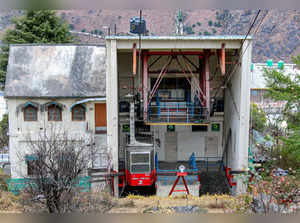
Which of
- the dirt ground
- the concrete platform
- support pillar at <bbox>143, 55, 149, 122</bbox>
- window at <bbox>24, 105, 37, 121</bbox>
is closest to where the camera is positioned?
the dirt ground

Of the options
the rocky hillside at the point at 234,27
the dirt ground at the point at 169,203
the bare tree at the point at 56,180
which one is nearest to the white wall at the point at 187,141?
the dirt ground at the point at 169,203

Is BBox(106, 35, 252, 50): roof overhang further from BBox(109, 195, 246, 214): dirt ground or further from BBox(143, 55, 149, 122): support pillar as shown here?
BBox(109, 195, 246, 214): dirt ground

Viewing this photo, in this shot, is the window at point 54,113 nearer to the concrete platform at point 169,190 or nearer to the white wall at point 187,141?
the white wall at point 187,141

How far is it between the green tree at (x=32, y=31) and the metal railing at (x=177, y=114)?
70.4ft

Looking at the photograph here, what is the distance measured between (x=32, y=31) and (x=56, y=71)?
15.7 meters

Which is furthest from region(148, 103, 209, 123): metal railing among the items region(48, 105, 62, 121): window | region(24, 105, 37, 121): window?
region(24, 105, 37, 121): window

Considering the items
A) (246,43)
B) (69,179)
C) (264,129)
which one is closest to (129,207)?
(69,179)

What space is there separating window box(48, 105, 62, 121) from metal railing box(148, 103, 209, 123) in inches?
275

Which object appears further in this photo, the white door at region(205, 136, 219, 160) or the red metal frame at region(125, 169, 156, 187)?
the white door at region(205, 136, 219, 160)

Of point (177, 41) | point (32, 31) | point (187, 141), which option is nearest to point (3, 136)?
point (32, 31)

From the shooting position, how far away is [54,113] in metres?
22.5

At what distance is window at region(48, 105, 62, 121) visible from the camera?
2250cm

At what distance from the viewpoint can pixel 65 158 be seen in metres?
12.8

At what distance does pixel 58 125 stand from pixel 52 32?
60.3 feet
